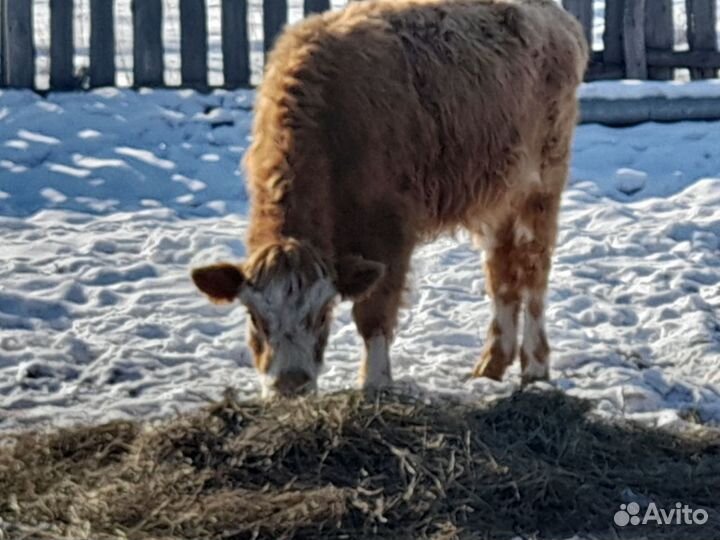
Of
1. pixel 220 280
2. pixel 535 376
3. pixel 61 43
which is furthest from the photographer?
pixel 61 43

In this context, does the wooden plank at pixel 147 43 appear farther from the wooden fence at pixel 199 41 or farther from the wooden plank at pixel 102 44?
the wooden plank at pixel 102 44

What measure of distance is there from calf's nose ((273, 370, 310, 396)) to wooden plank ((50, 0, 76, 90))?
23.7 feet

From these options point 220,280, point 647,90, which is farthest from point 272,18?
point 220,280

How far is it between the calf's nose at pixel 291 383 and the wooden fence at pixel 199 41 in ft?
23.5

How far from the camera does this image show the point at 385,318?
25.2ft

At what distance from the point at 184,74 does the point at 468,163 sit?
592 cm

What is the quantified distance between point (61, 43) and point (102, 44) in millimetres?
343

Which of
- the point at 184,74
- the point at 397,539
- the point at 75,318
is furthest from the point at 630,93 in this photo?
the point at 397,539

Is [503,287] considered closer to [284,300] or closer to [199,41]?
[284,300]

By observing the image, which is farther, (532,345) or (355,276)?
(532,345)

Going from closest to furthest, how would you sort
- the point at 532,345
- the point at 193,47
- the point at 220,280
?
the point at 220,280
the point at 532,345
the point at 193,47

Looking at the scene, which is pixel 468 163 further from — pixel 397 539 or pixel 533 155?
pixel 397 539

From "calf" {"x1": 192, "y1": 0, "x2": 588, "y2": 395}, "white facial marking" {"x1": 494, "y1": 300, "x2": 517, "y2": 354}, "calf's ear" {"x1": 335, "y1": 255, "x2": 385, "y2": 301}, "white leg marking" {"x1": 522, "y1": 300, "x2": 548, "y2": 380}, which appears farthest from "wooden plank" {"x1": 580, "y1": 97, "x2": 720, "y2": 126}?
"calf's ear" {"x1": 335, "y1": 255, "x2": 385, "y2": 301}

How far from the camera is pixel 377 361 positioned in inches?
304
